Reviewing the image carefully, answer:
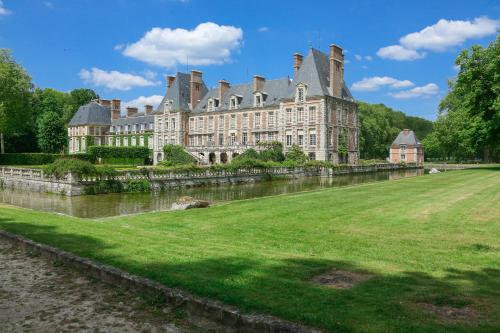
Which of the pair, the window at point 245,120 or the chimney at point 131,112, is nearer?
the window at point 245,120

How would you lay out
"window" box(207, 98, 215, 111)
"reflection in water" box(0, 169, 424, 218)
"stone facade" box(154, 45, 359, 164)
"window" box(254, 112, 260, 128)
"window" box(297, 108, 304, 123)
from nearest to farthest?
"reflection in water" box(0, 169, 424, 218) < "stone facade" box(154, 45, 359, 164) < "window" box(297, 108, 304, 123) < "window" box(254, 112, 260, 128) < "window" box(207, 98, 215, 111)

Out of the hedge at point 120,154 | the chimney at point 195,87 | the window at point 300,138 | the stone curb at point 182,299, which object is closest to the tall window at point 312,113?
the window at point 300,138

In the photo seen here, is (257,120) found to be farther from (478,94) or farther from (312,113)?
(478,94)

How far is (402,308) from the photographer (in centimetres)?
A: 393

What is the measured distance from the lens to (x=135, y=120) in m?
64.8

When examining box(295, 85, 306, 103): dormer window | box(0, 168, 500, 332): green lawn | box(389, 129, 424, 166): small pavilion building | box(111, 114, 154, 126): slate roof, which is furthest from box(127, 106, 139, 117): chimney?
box(0, 168, 500, 332): green lawn

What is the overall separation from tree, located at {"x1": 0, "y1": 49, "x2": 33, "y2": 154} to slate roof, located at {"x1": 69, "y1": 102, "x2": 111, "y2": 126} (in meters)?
21.8

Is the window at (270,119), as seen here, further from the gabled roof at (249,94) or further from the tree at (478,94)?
the tree at (478,94)

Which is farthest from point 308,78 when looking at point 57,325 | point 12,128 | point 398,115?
point 398,115

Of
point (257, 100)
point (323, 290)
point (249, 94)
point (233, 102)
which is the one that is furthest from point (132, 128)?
point (323, 290)

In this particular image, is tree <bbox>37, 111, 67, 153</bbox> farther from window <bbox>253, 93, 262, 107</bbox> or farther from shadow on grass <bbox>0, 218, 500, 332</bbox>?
shadow on grass <bbox>0, 218, 500, 332</bbox>

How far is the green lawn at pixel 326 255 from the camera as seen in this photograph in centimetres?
Answer: 392

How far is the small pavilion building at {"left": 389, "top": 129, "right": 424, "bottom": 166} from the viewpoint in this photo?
63969 millimetres

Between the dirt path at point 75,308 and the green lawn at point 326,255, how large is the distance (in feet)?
1.44
